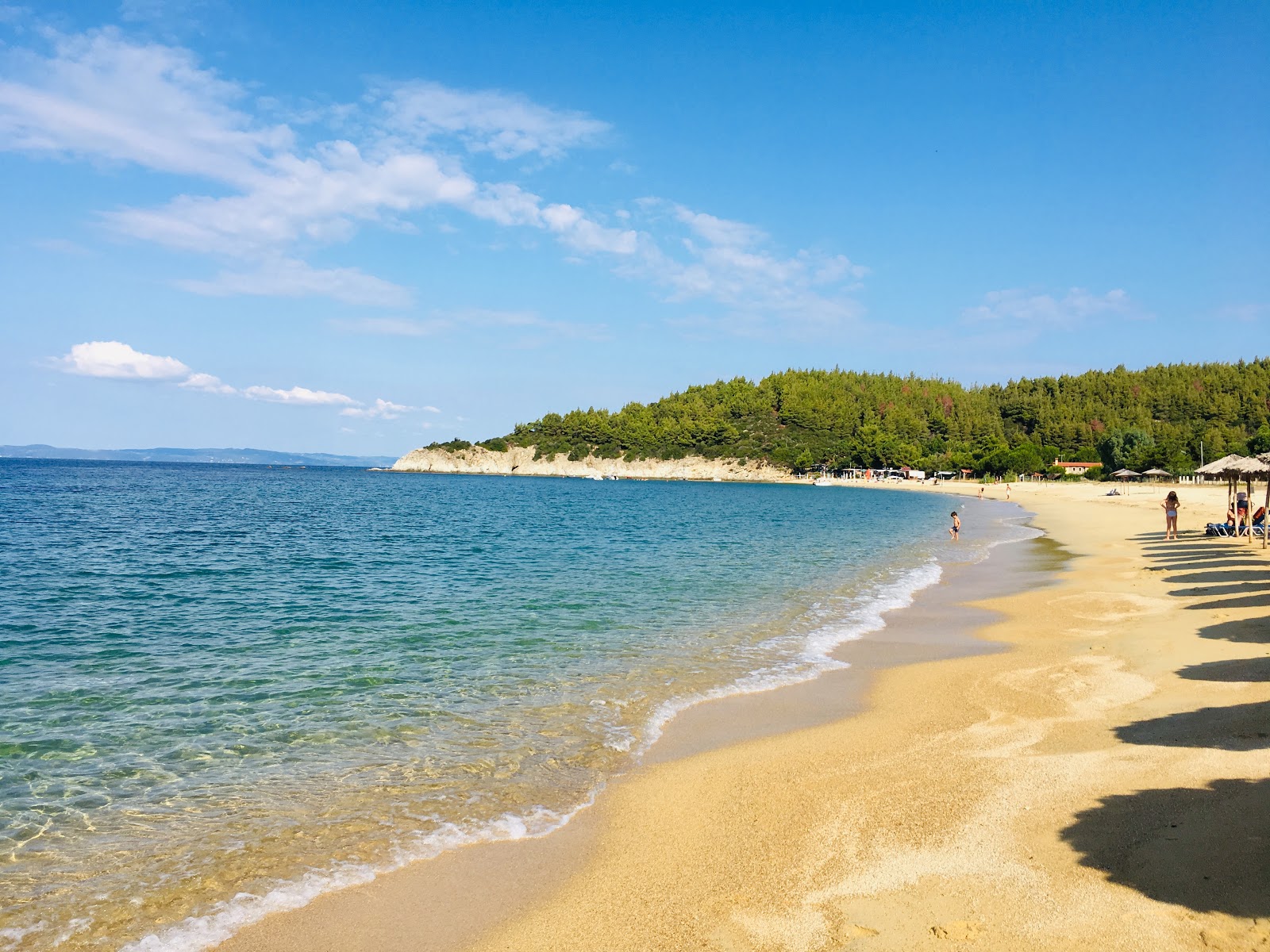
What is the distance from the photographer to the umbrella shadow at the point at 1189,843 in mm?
5340

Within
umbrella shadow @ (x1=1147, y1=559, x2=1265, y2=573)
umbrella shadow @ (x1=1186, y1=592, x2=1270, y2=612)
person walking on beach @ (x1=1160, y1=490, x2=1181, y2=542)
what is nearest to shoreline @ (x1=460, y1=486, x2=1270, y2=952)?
umbrella shadow @ (x1=1186, y1=592, x2=1270, y2=612)

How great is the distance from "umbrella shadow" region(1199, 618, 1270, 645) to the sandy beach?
75.8 inches

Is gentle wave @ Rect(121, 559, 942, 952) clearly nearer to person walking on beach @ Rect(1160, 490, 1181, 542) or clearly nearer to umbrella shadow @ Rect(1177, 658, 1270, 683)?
umbrella shadow @ Rect(1177, 658, 1270, 683)

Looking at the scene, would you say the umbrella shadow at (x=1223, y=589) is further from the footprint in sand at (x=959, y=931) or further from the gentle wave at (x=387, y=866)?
the footprint in sand at (x=959, y=931)

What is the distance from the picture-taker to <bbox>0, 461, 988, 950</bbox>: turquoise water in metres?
6.80

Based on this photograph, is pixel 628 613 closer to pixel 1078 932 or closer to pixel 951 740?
pixel 951 740

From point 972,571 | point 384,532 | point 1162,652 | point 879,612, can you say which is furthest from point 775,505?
point 1162,652

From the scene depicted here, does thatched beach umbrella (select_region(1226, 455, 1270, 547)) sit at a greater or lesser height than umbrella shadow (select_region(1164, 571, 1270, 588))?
greater

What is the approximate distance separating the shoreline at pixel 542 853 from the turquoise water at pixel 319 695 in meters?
0.28

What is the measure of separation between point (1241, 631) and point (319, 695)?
638 inches

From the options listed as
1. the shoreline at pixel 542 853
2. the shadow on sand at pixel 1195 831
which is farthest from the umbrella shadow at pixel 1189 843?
the shoreline at pixel 542 853

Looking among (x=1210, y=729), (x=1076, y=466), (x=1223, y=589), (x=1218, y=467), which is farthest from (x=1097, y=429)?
(x=1210, y=729)

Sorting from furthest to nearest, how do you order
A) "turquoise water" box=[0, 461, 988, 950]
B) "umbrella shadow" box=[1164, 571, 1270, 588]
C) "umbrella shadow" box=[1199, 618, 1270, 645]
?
"umbrella shadow" box=[1164, 571, 1270, 588] → "umbrella shadow" box=[1199, 618, 1270, 645] → "turquoise water" box=[0, 461, 988, 950]

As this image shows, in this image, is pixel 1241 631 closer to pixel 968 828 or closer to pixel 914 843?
pixel 968 828
